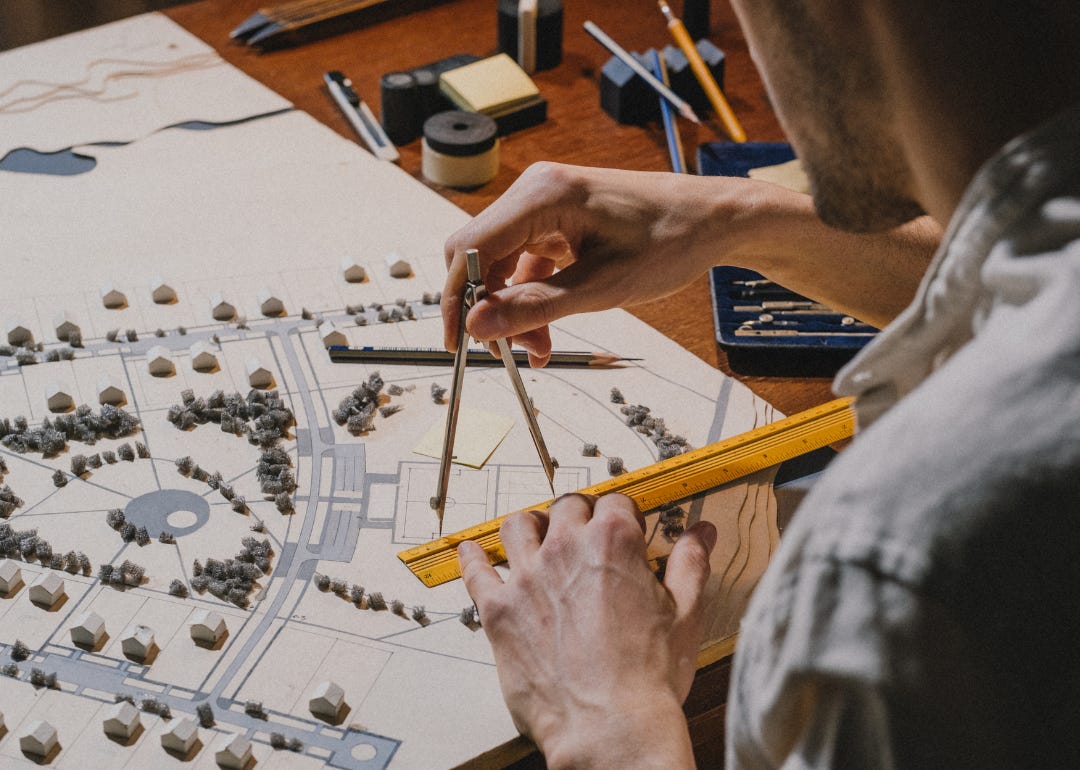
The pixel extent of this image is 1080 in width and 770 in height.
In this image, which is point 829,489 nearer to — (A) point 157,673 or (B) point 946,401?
(B) point 946,401

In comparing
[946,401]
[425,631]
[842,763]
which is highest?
[946,401]

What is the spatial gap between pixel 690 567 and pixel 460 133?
2.56ft

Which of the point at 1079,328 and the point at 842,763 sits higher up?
the point at 1079,328

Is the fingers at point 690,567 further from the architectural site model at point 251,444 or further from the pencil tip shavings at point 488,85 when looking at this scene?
the pencil tip shavings at point 488,85

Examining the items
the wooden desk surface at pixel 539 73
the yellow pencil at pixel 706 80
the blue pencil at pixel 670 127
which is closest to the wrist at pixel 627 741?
the wooden desk surface at pixel 539 73

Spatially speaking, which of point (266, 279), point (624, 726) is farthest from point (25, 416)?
point (624, 726)

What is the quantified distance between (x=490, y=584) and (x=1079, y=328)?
597mm

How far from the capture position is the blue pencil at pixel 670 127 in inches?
59.6

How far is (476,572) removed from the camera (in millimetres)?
922

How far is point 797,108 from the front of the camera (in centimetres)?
62

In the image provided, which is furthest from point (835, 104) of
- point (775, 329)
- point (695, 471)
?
point (775, 329)

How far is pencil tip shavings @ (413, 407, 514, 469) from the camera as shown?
1.09 m

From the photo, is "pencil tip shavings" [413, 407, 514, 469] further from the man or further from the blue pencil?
the blue pencil

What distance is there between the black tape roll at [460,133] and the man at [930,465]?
2.75 ft
